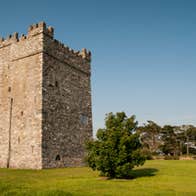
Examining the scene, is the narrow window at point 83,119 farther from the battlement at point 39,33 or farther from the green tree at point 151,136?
the green tree at point 151,136

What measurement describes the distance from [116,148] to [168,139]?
48712 mm

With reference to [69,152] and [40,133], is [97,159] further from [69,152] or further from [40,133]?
[69,152]

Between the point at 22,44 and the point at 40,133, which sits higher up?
the point at 22,44

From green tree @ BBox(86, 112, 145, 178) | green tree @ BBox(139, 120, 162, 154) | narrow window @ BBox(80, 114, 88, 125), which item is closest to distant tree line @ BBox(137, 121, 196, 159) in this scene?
Result: green tree @ BBox(139, 120, 162, 154)

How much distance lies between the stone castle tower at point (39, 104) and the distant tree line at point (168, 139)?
37596 millimetres

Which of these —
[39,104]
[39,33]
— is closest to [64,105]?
[39,104]

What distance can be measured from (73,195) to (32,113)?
561 inches

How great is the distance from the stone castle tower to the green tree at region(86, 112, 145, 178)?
6.70 m

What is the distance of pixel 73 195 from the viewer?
35.4 ft

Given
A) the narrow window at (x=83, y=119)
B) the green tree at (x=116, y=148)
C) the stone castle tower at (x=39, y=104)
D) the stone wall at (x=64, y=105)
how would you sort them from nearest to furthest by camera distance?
the green tree at (x=116, y=148) → the stone castle tower at (x=39, y=104) → the stone wall at (x=64, y=105) → the narrow window at (x=83, y=119)

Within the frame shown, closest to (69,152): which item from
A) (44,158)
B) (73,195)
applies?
(44,158)

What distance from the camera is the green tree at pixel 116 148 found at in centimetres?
1703

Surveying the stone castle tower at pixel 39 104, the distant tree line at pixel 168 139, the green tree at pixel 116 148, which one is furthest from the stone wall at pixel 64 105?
the distant tree line at pixel 168 139

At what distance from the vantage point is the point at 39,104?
77.4ft
